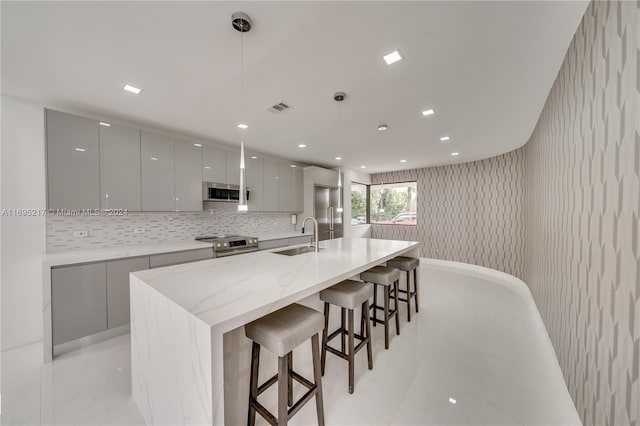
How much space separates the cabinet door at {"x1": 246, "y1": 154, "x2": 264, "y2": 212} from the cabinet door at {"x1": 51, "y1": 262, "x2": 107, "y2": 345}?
222 cm

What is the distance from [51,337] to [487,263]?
22.6 ft

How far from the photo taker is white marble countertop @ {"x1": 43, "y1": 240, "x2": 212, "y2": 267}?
225cm

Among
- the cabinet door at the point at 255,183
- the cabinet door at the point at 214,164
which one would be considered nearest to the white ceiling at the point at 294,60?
the cabinet door at the point at 214,164

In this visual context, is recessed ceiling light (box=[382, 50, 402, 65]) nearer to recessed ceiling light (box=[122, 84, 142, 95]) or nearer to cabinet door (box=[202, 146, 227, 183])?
recessed ceiling light (box=[122, 84, 142, 95])

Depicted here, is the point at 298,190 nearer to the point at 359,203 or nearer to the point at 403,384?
the point at 359,203

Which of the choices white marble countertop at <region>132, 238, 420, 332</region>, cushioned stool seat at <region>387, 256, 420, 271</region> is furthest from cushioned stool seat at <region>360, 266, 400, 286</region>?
cushioned stool seat at <region>387, 256, 420, 271</region>

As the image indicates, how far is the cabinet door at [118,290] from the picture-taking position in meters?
2.46

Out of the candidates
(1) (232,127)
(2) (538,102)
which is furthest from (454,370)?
(1) (232,127)

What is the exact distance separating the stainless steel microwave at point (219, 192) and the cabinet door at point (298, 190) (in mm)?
1380

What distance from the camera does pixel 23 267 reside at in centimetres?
238

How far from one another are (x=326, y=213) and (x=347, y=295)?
366cm

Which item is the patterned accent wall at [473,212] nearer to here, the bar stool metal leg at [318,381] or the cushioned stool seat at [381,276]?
the cushioned stool seat at [381,276]

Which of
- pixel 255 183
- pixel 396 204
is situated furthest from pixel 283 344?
pixel 396 204

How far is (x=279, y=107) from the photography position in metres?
2.54
